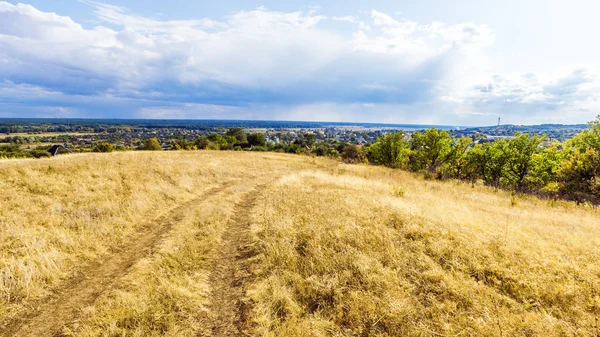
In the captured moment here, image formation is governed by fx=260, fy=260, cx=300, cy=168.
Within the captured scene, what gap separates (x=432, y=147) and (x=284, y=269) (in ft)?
159

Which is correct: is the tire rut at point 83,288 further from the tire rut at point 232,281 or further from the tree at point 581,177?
the tree at point 581,177

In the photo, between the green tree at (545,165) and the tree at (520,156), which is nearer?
the green tree at (545,165)

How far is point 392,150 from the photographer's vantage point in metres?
55.4

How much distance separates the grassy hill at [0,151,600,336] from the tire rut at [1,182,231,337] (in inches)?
1.5

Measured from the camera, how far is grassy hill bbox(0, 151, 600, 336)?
18.2ft

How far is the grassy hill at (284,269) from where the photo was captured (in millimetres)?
5547

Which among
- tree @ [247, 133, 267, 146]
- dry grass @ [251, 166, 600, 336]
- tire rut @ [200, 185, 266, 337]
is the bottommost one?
tire rut @ [200, 185, 266, 337]

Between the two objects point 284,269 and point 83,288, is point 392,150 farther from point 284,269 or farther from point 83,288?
point 83,288

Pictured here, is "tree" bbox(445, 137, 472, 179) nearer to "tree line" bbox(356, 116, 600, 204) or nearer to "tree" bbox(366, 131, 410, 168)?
"tree line" bbox(356, 116, 600, 204)

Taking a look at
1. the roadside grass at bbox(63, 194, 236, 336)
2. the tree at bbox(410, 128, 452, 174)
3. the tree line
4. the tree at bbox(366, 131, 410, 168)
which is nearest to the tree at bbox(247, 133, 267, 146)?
the tree line

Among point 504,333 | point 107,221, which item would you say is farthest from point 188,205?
point 504,333

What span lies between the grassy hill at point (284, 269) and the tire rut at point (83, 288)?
38 millimetres

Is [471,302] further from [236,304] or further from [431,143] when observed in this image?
[431,143]

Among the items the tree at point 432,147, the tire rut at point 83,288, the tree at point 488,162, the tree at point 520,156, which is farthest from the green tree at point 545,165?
the tire rut at point 83,288
